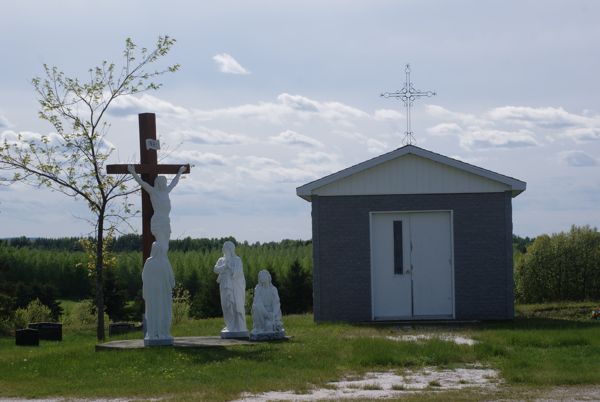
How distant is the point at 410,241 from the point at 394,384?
384 inches

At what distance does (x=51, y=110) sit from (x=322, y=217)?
6932 millimetres

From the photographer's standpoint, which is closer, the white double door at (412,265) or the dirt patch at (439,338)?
the dirt patch at (439,338)

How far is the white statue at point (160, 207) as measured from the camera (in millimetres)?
17781

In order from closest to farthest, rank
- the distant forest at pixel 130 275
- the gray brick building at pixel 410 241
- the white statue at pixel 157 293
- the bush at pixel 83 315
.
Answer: the white statue at pixel 157 293 < the gray brick building at pixel 410 241 < the bush at pixel 83 315 < the distant forest at pixel 130 275

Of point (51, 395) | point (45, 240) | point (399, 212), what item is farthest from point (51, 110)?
point (45, 240)

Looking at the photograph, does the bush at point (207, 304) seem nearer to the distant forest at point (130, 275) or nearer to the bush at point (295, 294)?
the distant forest at point (130, 275)

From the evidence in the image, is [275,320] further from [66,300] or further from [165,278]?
[66,300]

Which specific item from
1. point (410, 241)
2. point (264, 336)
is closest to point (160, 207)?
point (264, 336)

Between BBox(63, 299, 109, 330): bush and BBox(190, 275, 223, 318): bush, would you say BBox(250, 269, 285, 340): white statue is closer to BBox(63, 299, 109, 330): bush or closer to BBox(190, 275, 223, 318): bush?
BBox(63, 299, 109, 330): bush

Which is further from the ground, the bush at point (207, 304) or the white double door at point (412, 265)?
the white double door at point (412, 265)

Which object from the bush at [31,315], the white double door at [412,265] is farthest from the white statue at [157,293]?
the bush at [31,315]

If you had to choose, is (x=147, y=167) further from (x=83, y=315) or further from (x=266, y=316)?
(x=83, y=315)

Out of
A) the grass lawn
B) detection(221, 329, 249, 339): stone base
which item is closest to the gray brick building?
the grass lawn

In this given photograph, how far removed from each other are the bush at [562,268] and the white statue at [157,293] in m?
16.5
